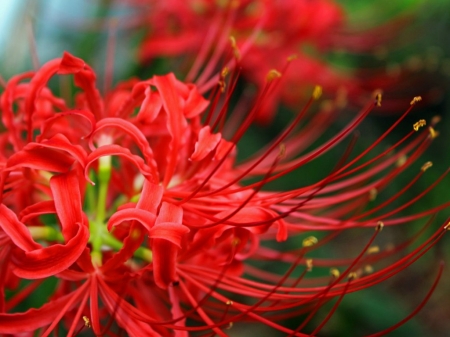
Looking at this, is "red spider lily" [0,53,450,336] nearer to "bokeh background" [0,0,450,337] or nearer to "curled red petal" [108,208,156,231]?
"curled red petal" [108,208,156,231]

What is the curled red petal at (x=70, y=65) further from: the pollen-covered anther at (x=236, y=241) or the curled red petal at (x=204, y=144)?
the pollen-covered anther at (x=236, y=241)

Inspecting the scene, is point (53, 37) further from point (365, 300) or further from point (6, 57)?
point (365, 300)

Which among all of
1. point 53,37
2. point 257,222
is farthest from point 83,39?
point 257,222

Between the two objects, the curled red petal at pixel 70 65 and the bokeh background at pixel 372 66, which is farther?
the bokeh background at pixel 372 66

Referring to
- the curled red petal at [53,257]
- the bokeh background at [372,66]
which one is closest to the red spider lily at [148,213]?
the curled red petal at [53,257]

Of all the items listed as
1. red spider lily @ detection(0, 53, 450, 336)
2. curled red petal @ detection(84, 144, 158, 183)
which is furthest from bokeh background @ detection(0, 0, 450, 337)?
curled red petal @ detection(84, 144, 158, 183)

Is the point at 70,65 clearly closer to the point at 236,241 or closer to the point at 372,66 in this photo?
the point at 236,241

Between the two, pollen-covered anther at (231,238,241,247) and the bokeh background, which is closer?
pollen-covered anther at (231,238,241,247)

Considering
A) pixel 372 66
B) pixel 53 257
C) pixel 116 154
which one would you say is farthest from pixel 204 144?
pixel 372 66
